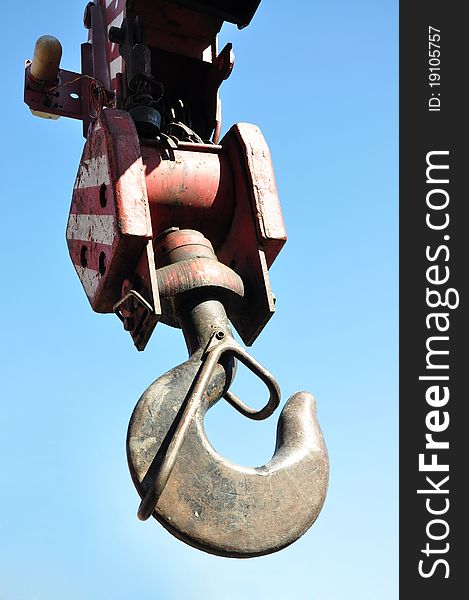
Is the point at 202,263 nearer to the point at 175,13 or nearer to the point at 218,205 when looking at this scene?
the point at 218,205

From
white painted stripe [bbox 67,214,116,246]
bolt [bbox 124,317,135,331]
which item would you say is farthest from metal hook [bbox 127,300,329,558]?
white painted stripe [bbox 67,214,116,246]

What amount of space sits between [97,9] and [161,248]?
3.90 ft

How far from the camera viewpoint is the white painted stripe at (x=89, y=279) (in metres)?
2.33

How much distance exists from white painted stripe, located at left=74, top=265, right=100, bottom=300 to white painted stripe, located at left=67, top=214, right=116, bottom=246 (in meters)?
0.09

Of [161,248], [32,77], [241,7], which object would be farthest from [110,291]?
[32,77]

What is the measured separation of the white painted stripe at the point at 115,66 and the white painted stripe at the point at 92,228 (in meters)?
0.59

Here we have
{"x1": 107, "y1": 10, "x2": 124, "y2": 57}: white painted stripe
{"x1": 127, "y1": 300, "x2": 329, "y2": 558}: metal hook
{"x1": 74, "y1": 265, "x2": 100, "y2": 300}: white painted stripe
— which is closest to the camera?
{"x1": 127, "y1": 300, "x2": 329, "y2": 558}: metal hook

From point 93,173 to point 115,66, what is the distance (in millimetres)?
657

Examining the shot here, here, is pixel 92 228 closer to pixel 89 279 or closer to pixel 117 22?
pixel 89 279

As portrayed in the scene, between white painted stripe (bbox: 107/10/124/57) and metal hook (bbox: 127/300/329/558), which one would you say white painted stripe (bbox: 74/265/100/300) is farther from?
white painted stripe (bbox: 107/10/124/57)

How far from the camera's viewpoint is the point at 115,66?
283 cm

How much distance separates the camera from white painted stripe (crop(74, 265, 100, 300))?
233 cm

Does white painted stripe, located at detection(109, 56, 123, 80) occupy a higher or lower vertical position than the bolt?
higher

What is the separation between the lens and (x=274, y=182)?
2.44 m
